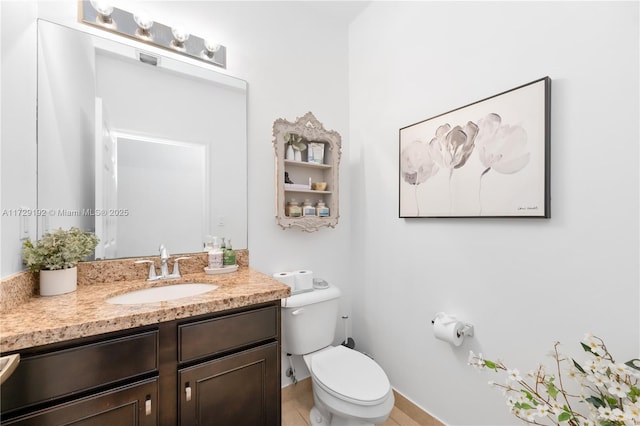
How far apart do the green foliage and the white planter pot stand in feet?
0.07

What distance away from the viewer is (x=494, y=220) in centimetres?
133

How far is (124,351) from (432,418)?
1620mm

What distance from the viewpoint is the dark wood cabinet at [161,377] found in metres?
0.80

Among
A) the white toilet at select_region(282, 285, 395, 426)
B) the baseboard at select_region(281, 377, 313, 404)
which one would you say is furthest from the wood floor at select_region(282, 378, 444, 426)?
the white toilet at select_region(282, 285, 395, 426)

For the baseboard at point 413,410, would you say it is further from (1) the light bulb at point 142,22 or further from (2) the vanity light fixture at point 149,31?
(1) the light bulb at point 142,22

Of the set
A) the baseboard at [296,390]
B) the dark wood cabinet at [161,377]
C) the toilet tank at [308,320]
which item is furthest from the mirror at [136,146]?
the baseboard at [296,390]

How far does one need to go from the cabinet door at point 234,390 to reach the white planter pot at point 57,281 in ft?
2.02

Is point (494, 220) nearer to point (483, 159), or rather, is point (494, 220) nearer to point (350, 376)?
point (483, 159)

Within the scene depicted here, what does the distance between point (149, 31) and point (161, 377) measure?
5.34 ft

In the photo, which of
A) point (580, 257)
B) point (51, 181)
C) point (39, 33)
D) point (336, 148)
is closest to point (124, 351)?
point (51, 181)

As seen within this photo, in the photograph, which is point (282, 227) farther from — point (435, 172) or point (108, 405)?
point (108, 405)

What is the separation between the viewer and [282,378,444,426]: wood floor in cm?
167

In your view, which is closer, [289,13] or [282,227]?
[282,227]

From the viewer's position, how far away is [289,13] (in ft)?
6.27
